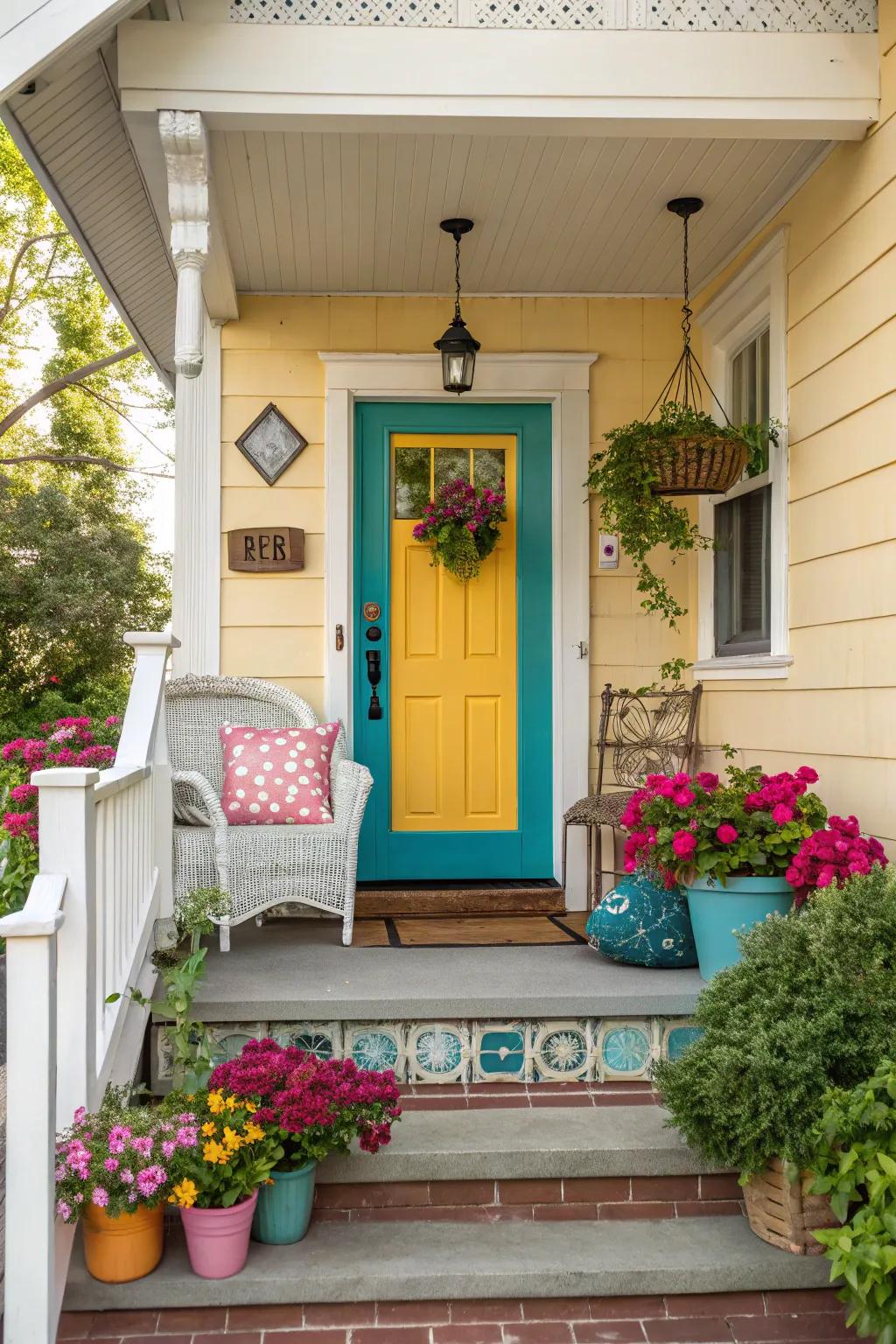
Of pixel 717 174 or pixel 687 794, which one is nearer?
pixel 687 794

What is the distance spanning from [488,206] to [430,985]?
7.98 feet

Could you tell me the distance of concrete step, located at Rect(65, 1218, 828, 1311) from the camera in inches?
90.4

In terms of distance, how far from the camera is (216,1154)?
2.28 meters

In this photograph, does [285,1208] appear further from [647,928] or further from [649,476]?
[649,476]

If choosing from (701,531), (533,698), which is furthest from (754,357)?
(533,698)

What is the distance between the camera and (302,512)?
180 inches

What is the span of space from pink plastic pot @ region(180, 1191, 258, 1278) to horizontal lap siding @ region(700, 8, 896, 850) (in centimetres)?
180

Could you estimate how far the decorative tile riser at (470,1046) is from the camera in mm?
3000

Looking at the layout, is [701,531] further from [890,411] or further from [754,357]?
[890,411]

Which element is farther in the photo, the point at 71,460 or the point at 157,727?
the point at 71,460

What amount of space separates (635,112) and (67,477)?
12.1 meters

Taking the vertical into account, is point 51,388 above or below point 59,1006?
above

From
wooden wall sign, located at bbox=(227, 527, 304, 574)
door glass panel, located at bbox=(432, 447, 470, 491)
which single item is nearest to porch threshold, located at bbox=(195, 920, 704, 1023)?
wooden wall sign, located at bbox=(227, 527, 304, 574)

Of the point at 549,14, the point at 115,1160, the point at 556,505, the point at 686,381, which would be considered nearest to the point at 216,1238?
the point at 115,1160
